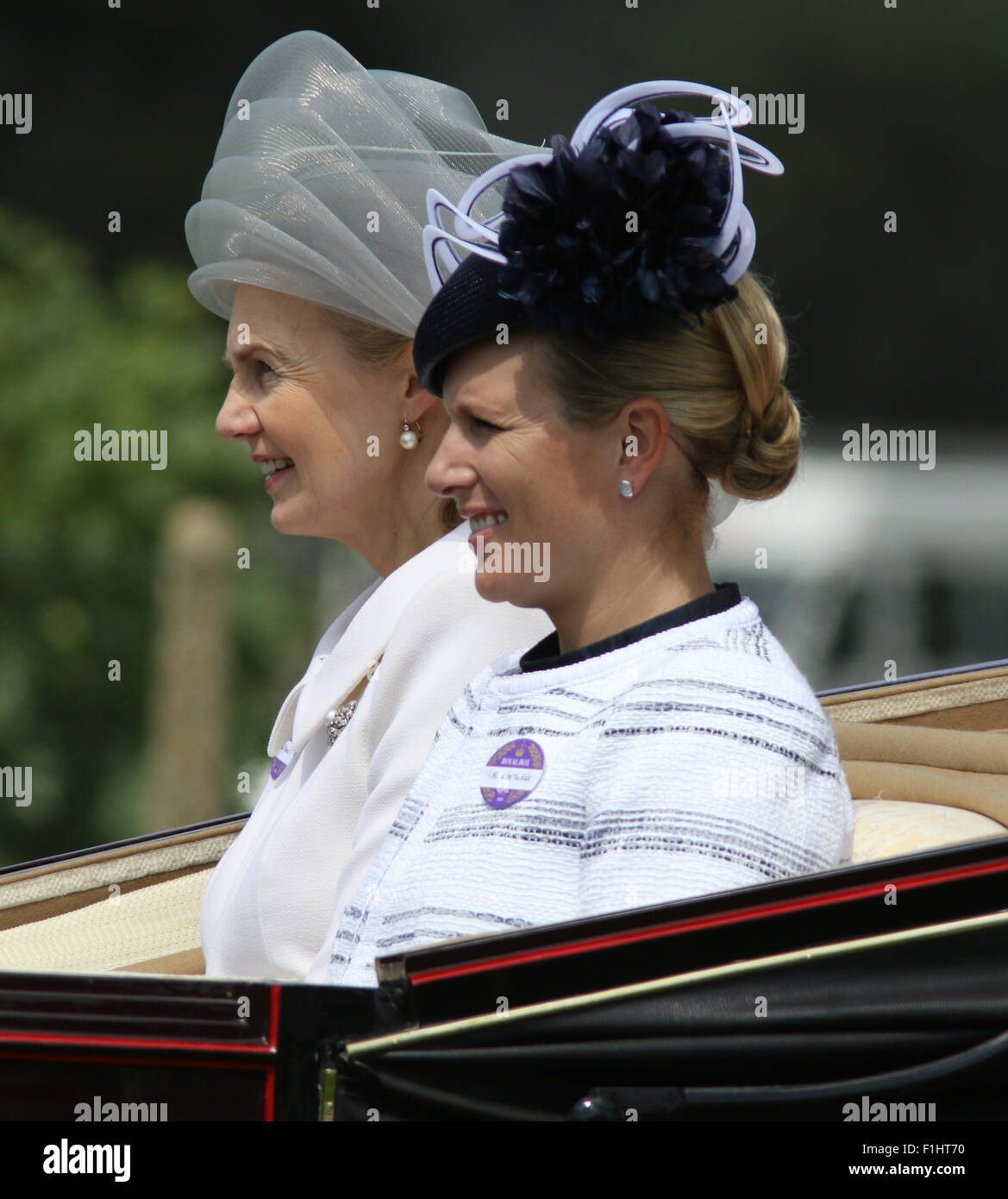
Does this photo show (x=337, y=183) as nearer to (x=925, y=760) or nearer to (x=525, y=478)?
(x=525, y=478)

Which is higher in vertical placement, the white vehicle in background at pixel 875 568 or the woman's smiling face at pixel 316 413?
the white vehicle in background at pixel 875 568

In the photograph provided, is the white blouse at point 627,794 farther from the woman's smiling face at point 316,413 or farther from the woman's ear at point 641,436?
the woman's smiling face at point 316,413

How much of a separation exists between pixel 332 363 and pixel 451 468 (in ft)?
2.38

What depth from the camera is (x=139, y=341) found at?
6.98 meters

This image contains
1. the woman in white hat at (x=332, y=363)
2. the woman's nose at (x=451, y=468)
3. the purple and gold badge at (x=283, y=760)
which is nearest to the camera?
the woman's nose at (x=451, y=468)

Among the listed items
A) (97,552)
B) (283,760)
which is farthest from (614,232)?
(97,552)

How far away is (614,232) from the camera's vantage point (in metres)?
1.85

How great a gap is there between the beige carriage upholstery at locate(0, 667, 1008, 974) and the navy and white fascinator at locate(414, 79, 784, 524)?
54 centimetres

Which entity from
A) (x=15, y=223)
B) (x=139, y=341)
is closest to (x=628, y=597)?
(x=139, y=341)

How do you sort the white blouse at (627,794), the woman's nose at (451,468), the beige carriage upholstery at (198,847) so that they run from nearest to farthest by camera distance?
the white blouse at (627,794) → the woman's nose at (451,468) → the beige carriage upholstery at (198,847)

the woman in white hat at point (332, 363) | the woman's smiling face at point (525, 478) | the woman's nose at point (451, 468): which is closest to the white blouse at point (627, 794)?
the woman's smiling face at point (525, 478)

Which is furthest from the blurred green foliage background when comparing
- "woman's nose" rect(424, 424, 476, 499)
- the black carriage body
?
the black carriage body

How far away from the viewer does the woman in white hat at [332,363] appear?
236 cm

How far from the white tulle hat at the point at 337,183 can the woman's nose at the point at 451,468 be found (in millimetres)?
648
